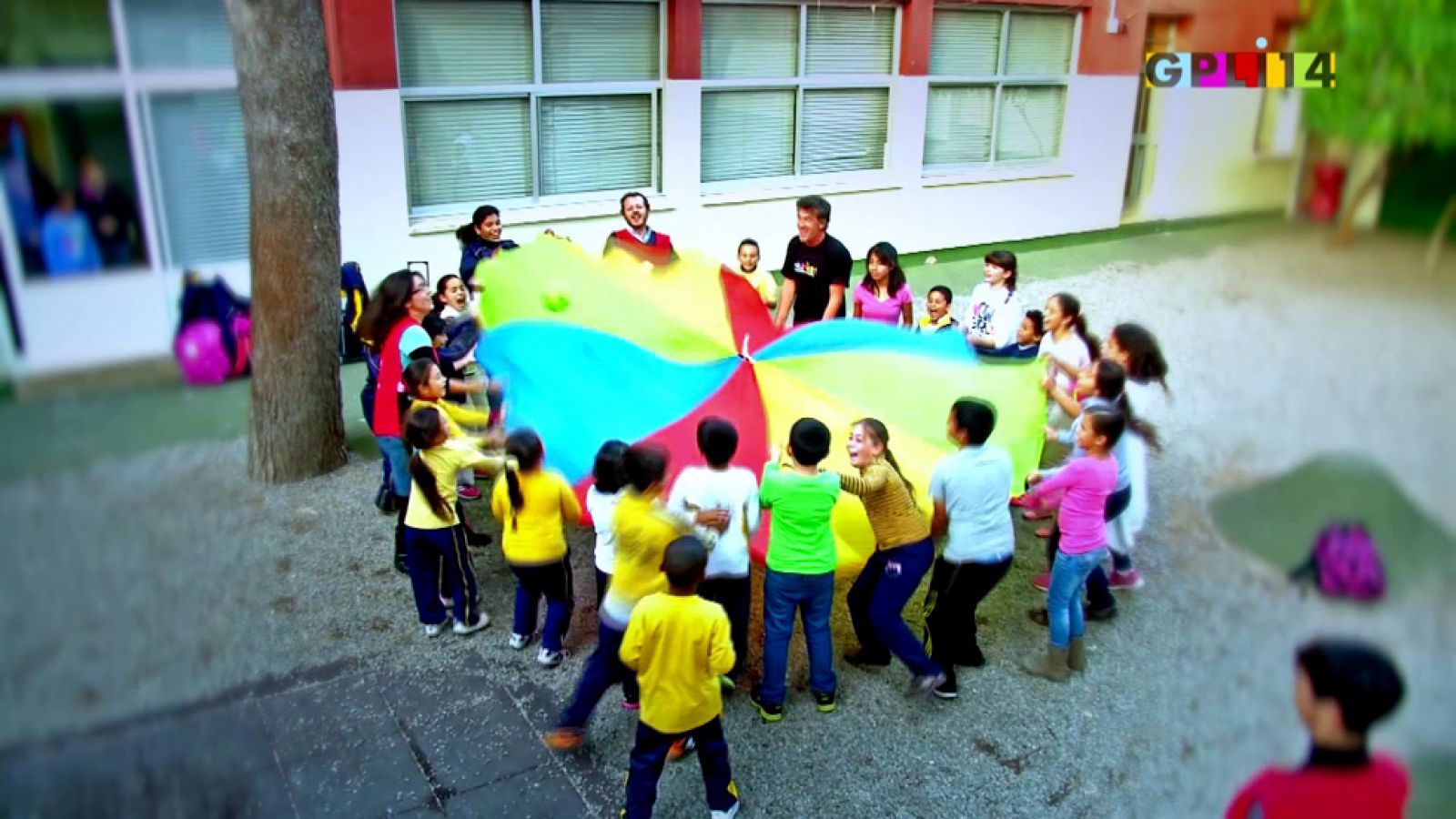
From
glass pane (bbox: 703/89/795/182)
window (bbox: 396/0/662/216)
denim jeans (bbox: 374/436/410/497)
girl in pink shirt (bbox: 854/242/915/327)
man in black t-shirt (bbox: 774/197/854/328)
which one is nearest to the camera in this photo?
denim jeans (bbox: 374/436/410/497)

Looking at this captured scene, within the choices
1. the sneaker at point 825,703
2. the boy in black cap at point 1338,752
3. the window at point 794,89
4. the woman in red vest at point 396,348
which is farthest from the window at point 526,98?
the boy in black cap at point 1338,752

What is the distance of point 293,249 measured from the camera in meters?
4.81

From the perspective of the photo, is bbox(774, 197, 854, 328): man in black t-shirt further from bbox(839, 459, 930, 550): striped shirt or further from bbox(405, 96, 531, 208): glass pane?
bbox(405, 96, 531, 208): glass pane

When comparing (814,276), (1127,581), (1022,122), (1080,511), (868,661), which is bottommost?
(868,661)

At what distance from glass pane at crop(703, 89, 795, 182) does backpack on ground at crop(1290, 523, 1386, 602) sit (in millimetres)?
8569

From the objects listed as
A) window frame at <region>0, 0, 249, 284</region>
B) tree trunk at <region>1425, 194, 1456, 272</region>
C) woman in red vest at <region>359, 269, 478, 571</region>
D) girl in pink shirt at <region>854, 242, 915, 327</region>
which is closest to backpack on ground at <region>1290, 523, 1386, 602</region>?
tree trunk at <region>1425, 194, 1456, 272</region>

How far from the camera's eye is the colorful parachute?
13.9ft

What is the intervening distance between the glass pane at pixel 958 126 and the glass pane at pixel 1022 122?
0.27 m

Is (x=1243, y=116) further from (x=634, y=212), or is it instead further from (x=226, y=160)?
(x=634, y=212)

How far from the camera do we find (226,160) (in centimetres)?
126

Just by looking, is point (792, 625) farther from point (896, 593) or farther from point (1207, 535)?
point (1207, 535)

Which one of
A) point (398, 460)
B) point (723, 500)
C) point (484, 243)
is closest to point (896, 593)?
point (723, 500)

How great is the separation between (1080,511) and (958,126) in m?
7.62

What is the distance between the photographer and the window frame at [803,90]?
9086 mm
